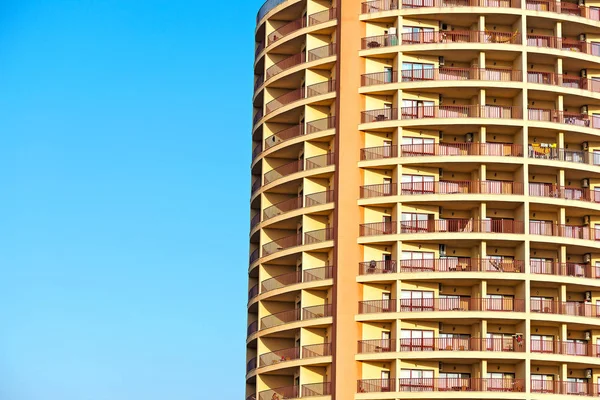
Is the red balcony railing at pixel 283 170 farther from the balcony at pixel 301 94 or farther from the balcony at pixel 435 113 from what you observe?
the balcony at pixel 435 113

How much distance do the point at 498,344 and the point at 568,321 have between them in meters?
4.61

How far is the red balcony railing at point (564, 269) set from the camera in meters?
85.8

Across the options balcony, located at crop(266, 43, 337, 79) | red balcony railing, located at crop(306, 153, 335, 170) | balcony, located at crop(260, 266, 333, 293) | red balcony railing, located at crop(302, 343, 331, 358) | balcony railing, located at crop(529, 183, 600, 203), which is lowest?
red balcony railing, located at crop(302, 343, 331, 358)

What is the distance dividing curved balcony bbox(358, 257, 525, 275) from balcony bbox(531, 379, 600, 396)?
23.7 feet

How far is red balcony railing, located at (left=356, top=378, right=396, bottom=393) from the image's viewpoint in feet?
273

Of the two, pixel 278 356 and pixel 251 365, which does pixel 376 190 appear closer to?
pixel 278 356

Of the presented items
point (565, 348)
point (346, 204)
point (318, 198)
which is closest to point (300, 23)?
point (318, 198)

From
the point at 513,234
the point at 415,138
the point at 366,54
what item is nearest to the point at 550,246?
the point at 513,234

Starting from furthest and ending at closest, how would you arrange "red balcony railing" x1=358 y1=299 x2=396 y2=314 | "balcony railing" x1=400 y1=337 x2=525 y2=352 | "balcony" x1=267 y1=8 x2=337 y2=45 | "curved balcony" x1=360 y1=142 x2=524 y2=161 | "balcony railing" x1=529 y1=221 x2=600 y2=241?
"balcony" x1=267 y1=8 x2=337 y2=45
"curved balcony" x1=360 y1=142 x2=524 y2=161
"balcony railing" x1=529 y1=221 x2=600 y2=241
"red balcony railing" x1=358 y1=299 x2=396 y2=314
"balcony railing" x1=400 y1=337 x2=525 y2=352

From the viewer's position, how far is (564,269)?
85.7 metres

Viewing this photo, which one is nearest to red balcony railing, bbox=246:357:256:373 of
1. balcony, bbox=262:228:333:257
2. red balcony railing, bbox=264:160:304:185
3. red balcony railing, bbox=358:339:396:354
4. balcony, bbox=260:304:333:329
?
balcony, bbox=260:304:333:329

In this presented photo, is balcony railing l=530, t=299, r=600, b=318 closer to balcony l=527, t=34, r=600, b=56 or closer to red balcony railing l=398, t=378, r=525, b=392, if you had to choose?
red balcony railing l=398, t=378, r=525, b=392

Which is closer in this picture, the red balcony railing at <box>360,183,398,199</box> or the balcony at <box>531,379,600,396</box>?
the balcony at <box>531,379,600,396</box>

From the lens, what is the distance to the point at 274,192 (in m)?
93.9
